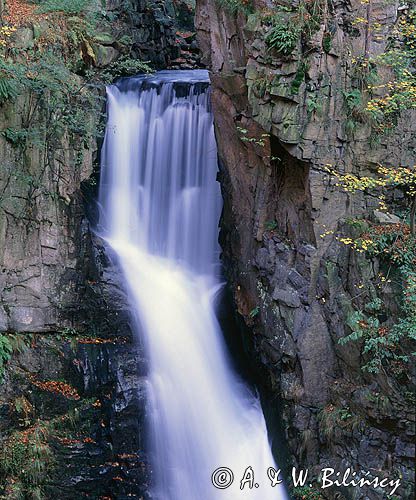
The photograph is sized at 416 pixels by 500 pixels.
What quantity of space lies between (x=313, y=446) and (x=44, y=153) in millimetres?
7160

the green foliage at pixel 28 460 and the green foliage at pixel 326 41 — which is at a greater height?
the green foliage at pixel 326 41

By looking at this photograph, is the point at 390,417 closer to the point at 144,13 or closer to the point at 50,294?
the point at 50,294

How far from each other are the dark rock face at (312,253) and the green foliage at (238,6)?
0.55 feet

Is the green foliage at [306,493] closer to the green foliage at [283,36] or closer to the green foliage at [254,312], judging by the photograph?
the green foliage at [254,312]

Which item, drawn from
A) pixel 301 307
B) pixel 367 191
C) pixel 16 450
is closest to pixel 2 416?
pixel 16 450

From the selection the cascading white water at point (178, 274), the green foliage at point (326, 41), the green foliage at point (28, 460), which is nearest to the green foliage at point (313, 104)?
the green foliage at point (326, 41)

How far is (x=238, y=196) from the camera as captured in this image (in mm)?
11828

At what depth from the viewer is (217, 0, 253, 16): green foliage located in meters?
10.6

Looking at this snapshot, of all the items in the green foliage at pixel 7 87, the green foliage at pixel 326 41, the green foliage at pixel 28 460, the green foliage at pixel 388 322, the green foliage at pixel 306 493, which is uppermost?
the green foliage at pixel 326 41

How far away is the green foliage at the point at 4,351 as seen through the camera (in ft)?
31.6

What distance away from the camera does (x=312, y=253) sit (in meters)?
9.99

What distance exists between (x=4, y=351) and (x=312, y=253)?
Answer: 18.3 feet

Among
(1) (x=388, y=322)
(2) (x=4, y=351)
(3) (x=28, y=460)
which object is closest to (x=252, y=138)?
(1) (x=388, y=322)

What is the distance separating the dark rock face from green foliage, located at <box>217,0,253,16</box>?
0.55 feet
